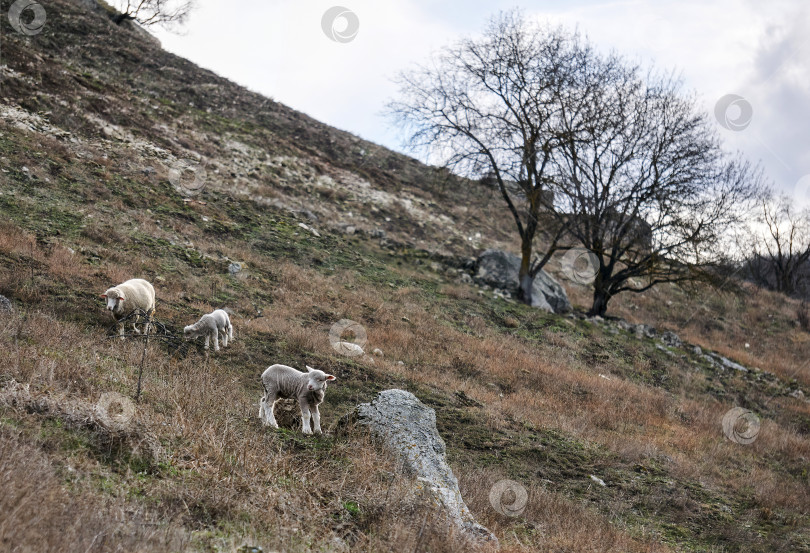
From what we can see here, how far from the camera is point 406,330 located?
573 inches

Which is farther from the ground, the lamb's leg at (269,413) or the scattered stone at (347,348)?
the lamb's leg at (269,413)

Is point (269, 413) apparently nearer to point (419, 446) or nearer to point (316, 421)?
point (316, 421)

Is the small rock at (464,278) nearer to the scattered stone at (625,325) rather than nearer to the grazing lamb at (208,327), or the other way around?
the scattered stone at (625,325)

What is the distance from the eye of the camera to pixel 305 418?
680cm

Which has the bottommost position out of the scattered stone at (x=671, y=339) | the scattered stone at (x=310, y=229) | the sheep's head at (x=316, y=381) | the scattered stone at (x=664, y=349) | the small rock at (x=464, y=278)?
the sheep's head at (x=316, y=381)

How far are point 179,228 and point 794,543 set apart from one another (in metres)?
14.9

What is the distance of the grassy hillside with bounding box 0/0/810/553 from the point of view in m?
4.37

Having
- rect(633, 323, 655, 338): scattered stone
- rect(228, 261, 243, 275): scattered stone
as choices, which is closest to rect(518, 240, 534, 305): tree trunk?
rect(633, 323, 655, 338): scattered stone

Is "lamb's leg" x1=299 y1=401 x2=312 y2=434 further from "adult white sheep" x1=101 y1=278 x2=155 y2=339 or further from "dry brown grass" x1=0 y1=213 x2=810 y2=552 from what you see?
"adult white sheep" x1=101 y1=278 x2=155 y2=339

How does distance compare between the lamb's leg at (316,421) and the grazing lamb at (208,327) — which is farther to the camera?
the grazing lamb at (208,327)

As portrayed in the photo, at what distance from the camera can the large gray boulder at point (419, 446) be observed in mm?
5152

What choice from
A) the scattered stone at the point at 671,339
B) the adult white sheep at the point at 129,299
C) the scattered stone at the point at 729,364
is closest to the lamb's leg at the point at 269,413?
the adult white sheep at the point at 129,299

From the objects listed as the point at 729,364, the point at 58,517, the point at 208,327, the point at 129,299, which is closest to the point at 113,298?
the point at 129,299

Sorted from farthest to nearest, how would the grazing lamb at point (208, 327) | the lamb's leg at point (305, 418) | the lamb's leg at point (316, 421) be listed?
the grazing lamb at point (208, 327) → the lamb's leg at point (316, 421) → the lamb's leg at point (305, 418)
